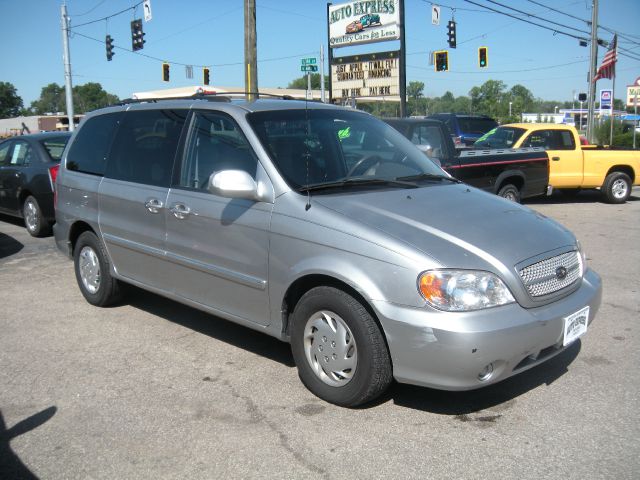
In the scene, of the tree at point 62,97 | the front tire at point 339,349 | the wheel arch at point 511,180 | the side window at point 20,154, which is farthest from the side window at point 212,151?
the tree at point 62,97

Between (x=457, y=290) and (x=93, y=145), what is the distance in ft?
13.1

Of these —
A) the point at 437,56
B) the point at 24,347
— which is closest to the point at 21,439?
the point at 24,347

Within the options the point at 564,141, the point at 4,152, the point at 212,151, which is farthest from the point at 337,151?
the point at 564,141

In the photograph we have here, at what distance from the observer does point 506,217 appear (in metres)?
3.97

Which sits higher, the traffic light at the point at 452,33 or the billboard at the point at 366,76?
the traffic light at the point at 452,33

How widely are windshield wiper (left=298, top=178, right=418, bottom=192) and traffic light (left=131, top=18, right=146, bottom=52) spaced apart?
1022 inches

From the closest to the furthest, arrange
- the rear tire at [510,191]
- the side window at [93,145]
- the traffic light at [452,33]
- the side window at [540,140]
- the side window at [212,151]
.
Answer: the side window at [212,151] → the side window at [93,145] → the rear tire at [510,191] → the side window at [540,140] → the traffic light at [452,33]

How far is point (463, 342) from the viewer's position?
10.4 ft

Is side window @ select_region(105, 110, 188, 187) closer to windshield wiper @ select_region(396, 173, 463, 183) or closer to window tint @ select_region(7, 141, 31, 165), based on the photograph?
windshield wiper @ select_region(396, 173, 463, 183)

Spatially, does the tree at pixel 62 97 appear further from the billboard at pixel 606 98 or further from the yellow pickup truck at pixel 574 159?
the yellow pickup truck at pixel 574 159

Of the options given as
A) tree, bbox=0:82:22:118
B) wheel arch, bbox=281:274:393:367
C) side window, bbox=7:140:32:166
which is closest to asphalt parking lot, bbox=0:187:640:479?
wheel arch, bbox=281:274:393:367

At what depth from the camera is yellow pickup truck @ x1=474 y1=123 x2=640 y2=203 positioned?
42.4 ft

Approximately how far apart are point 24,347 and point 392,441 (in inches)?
A: 125

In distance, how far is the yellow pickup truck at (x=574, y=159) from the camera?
1292 centimetres
